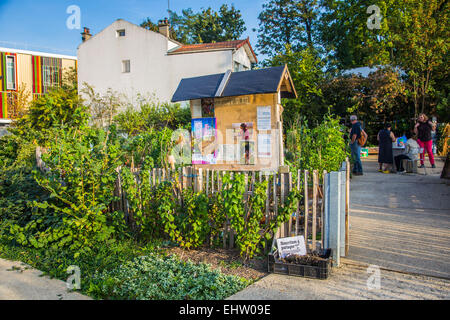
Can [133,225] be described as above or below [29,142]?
below

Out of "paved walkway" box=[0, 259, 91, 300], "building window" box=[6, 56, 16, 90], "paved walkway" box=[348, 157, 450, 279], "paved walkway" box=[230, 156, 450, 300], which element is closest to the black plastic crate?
"paved walkway" box=[230, 156, 450, 300]

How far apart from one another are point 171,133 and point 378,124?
18.8 m

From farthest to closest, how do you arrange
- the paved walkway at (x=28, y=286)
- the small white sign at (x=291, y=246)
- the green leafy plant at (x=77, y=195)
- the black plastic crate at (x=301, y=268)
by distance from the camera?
1. the green leafy plant at (x=77, y=195)
2. the small white sign at (x=291, y=246)
3. the black plastic crate at (x=301, y=268)
4. the paved walkway at (x=28, y=286)

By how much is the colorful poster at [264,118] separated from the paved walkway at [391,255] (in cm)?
228

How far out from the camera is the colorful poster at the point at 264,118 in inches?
279

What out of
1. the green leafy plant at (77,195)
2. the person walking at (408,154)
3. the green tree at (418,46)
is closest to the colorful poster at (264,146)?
the green leafy plant at (77,195)

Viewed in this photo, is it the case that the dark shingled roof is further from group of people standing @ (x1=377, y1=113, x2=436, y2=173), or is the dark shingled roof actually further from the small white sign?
group of people standing @ (x1=377, y1=113, x2=436, y2=173)

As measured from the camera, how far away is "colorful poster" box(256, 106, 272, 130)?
7.09m

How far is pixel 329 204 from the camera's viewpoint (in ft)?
14.5

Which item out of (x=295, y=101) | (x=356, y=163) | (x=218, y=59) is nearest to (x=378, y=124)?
(x=295, y=101)

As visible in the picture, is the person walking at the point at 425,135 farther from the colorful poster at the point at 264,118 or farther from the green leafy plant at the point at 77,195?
the green leafy plant at the point at 77,195

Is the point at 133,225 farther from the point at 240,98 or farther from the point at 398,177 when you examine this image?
the point at 398,177
